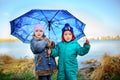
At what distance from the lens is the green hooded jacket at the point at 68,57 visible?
4.34 m

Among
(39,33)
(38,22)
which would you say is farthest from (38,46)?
(38,22)

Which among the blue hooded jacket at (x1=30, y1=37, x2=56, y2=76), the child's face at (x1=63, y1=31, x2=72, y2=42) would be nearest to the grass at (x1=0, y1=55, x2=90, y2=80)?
the blue hooded jacket at (x1=30, y1=37, x2=56, y2=76)

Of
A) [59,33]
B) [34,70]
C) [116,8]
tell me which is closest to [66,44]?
[59,33]

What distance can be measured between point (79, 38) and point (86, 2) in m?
0.45

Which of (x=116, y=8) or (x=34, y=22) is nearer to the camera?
(x=34, y=22)

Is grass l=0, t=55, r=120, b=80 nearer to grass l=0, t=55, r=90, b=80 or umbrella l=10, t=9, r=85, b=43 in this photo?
grass l=0, t=55, r=90, b=80

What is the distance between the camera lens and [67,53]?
14.3ft

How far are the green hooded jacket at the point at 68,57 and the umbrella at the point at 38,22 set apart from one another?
0.42 ft

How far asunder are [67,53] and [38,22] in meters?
0.46

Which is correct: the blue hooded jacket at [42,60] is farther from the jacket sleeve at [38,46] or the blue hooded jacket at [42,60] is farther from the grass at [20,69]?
the grass at [20,69]

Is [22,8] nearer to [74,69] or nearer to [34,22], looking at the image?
[34,22]

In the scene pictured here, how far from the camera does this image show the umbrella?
14.5ft

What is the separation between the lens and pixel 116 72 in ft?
15.3

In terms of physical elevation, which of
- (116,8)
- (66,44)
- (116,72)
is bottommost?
(116,72)
